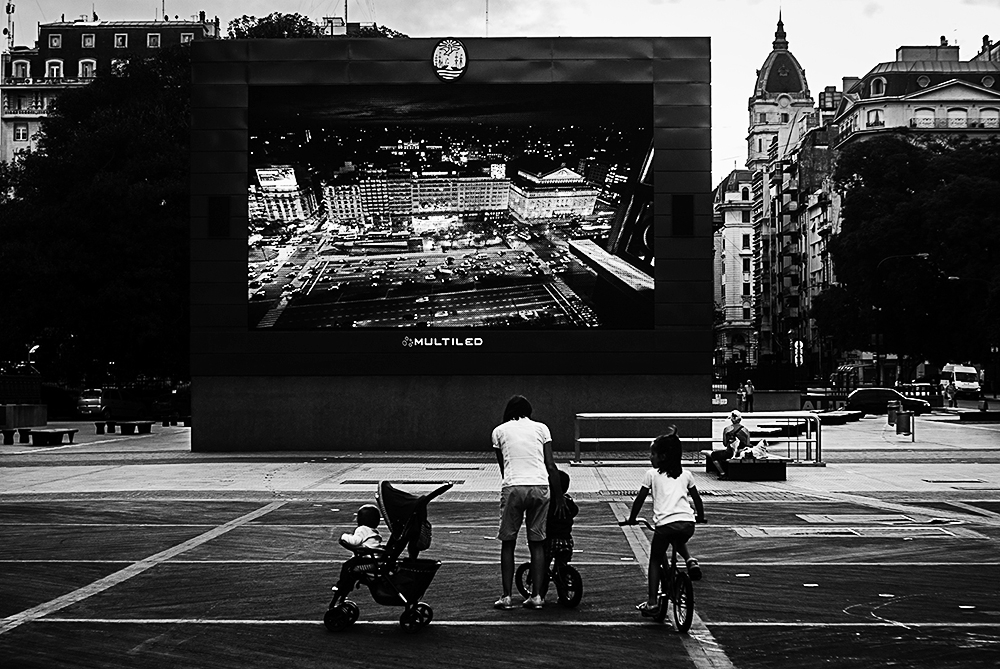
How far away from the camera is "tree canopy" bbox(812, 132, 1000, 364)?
7225 cm

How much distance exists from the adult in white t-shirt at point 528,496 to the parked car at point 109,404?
5142 cm

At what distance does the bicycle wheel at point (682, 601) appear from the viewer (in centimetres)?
1027

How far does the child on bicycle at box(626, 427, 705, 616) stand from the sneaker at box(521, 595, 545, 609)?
940 mm

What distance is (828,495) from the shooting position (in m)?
22.5

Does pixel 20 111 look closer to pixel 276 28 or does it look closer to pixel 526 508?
pixel 276 28

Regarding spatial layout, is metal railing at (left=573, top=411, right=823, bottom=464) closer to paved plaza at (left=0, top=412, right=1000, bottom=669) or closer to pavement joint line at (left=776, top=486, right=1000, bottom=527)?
paved plaza at (left=0, top=412, right=1000, bottom=669)

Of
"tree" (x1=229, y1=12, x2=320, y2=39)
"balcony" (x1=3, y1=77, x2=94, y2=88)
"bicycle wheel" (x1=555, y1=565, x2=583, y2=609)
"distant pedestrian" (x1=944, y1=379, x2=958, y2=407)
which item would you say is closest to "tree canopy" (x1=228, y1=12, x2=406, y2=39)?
"tree" (x1=229, y1=12, x2=320, y2=39)

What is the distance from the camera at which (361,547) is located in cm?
1049

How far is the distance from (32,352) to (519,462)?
52.7 m

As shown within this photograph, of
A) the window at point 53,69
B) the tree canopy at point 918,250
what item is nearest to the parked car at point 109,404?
the tree canopy at point 918,250

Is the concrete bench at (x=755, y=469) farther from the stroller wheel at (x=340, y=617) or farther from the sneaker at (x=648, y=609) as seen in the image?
the stroller wheel at (x=340, y=617)

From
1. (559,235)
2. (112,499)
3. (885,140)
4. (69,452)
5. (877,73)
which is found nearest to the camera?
(112,499)

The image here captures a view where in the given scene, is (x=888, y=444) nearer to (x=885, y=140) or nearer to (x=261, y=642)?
(x=261, y=642)

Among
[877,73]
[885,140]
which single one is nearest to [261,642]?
[885,140]
